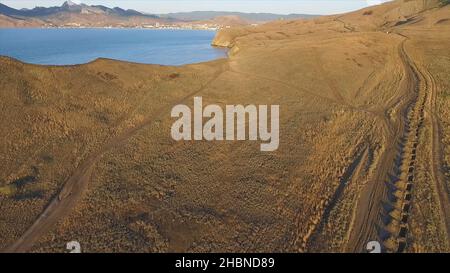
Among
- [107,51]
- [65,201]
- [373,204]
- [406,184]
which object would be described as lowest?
[65,201]

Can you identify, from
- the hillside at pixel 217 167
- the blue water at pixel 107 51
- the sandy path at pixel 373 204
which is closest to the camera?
the sandy path at pixel 373 204

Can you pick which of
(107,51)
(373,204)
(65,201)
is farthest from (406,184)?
(107,51)

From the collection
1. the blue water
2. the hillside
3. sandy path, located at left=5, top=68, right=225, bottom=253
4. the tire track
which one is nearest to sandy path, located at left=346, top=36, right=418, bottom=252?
the hillside

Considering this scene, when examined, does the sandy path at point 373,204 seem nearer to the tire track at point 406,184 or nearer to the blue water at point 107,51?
the tire track at point 406,184

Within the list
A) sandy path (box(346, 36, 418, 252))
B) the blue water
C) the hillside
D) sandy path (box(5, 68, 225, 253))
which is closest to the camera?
sandy path (box(346, 36, 418, 252))

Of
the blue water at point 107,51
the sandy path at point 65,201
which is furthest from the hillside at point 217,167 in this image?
the blue water at point 107,51

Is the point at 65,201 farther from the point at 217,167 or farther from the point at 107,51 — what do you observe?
the point at 107,51

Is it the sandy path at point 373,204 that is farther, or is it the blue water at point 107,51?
the blue water at point 107,51

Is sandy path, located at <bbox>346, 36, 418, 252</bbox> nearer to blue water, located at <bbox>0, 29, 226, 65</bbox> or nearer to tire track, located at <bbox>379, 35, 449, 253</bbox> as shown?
tire track, located at <bbox>379, 35, 449, 253</bbox>

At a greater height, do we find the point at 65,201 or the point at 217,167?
the point at 217,167

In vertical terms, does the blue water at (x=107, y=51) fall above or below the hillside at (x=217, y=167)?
above

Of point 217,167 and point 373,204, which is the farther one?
point 217,167

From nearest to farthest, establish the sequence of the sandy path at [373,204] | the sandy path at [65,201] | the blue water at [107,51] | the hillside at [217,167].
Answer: the sandy path at [373,204] < the sandy path at [65,201] < the hillside at [217,167] < the blue water at [107,51]
